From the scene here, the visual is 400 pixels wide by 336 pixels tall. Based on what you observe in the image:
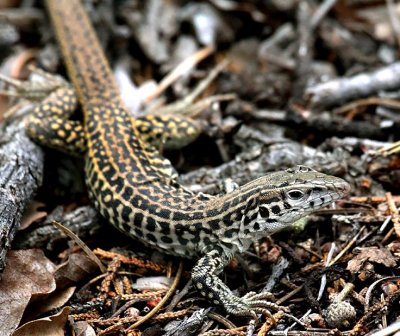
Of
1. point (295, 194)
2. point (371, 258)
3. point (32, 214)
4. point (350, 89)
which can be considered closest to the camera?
point (295, 194)

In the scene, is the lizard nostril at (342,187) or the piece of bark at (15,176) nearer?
the lizard nostril at (342,187)

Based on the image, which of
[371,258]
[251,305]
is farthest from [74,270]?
[371,258]

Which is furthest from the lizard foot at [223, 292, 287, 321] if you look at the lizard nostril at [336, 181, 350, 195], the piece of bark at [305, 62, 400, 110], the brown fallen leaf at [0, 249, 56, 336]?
the piece of bark at [305, 62, 400, 110]

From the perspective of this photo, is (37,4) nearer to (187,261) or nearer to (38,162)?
(38,162)

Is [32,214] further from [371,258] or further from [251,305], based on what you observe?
[371,258]

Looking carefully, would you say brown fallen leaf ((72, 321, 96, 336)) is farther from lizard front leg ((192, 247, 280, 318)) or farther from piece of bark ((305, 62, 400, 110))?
piece of bark ((305, 62, 400, 110))

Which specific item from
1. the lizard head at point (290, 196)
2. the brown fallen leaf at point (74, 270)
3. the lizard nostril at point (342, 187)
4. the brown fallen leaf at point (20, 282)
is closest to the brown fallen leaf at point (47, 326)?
the brown fallen leaf at point (20, 282)

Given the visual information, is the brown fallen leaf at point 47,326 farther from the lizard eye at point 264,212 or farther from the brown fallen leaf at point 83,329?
the lizard eye at point 264,212
